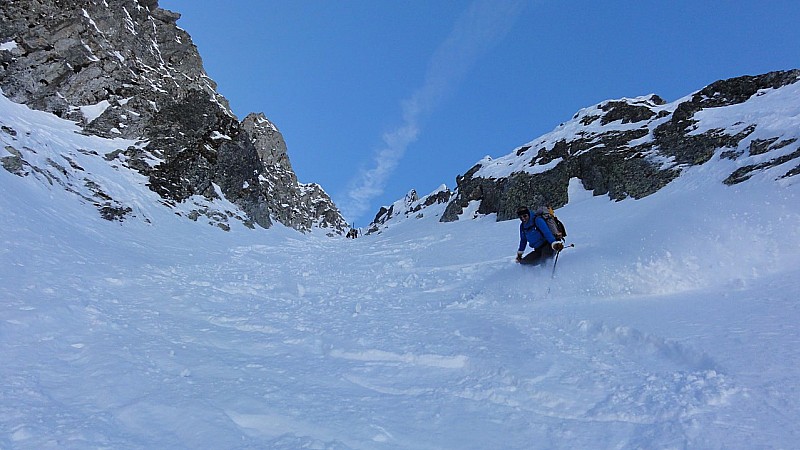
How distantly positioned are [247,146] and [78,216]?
30259 mm

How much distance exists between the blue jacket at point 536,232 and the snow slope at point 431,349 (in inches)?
30.5

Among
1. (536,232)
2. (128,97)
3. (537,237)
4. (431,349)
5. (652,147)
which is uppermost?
(128,97)

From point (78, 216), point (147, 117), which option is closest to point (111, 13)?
point (147, 117)

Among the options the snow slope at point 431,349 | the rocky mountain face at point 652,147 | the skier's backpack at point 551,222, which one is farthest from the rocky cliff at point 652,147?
the snow slope at point 431,349

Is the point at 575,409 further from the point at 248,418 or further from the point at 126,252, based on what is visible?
the point at 126,252

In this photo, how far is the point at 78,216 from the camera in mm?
14406

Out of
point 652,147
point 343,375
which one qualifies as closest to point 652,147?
point 652,147

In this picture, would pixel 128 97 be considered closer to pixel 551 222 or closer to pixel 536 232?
pixel 536 232

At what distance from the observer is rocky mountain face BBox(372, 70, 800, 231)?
727 inches

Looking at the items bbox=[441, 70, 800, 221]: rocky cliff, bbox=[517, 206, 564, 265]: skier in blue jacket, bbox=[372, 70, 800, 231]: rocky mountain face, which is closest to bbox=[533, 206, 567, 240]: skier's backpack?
bbox=[517, 206, 564, 265]: skier in blue jacket

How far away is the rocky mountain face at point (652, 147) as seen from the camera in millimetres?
18469

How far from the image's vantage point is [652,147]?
99.1ft

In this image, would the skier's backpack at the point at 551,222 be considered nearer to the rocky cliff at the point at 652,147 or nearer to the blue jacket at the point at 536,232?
the blue jacket at the point at 536,232

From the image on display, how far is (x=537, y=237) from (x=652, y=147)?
26.1m
